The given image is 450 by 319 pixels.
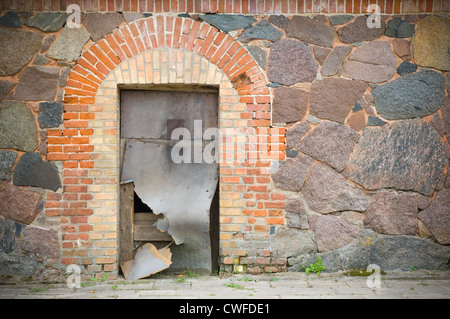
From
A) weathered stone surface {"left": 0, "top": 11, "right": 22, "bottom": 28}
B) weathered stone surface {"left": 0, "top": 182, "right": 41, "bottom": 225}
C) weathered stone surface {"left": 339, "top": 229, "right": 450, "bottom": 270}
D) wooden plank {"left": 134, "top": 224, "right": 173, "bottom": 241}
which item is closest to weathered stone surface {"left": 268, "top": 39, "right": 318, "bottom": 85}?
weathered stone surface {"left": 339, "top": 229, "right": 450, "bottom": 270}

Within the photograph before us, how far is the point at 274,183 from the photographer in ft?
14.0

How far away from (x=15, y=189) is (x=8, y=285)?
3.01 ft

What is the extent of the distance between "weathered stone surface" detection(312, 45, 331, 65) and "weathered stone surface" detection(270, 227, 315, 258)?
5.75 ft

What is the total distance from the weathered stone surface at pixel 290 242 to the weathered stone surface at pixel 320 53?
175 centimetres

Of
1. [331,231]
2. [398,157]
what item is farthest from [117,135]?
[398,157]

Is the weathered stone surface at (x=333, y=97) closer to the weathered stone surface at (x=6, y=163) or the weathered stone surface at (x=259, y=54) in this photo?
the weathered stone surface at (x=259, y=54)

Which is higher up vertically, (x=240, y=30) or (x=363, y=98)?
(x=240, y=30)

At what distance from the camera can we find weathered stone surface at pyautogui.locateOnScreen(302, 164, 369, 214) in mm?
4285

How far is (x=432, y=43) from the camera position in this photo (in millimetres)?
4320

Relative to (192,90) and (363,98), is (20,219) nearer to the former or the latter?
(192,90)

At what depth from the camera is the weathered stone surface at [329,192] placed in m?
4.29

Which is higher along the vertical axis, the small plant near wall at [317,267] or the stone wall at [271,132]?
the stone wall at [271,132]

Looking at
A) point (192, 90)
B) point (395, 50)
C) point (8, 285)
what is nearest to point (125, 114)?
point (192, 90)

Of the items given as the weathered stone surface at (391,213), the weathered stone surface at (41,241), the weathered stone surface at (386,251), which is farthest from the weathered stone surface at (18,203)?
the weathered stone surface at (391,213)
